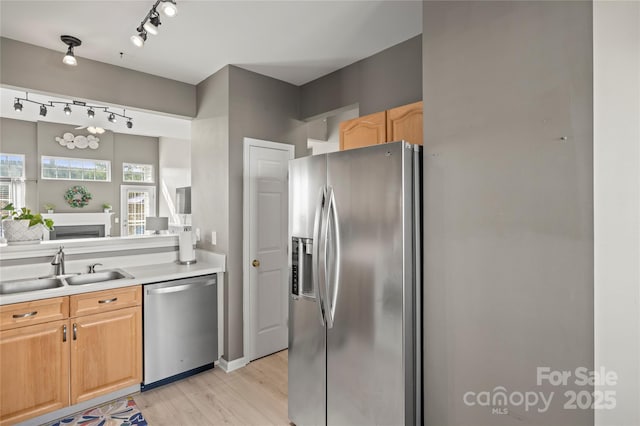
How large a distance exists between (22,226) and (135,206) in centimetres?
580

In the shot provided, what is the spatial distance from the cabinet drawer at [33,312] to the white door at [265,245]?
140 centimetres

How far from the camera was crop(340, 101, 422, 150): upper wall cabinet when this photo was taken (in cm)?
218

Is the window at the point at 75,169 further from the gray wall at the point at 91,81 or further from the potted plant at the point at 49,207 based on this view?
the gray wall at the point at 91,81

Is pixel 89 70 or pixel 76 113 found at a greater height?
pixel 76 113

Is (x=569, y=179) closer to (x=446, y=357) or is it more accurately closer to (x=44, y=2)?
(x=446, y=357)

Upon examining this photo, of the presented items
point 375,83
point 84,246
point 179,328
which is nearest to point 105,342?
point 179,328

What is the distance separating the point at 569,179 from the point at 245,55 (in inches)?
101

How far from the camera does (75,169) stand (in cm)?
735

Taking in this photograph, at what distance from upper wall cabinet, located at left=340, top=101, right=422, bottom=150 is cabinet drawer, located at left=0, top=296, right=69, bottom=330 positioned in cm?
230

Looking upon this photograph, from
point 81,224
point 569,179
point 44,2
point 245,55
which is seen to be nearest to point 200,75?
point 245,55

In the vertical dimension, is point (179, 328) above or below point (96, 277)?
below

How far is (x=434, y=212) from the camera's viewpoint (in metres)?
1.81

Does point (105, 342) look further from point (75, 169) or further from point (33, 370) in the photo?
point (75, 169)


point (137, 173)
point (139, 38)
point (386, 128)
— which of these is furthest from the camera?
point (137, 173)
